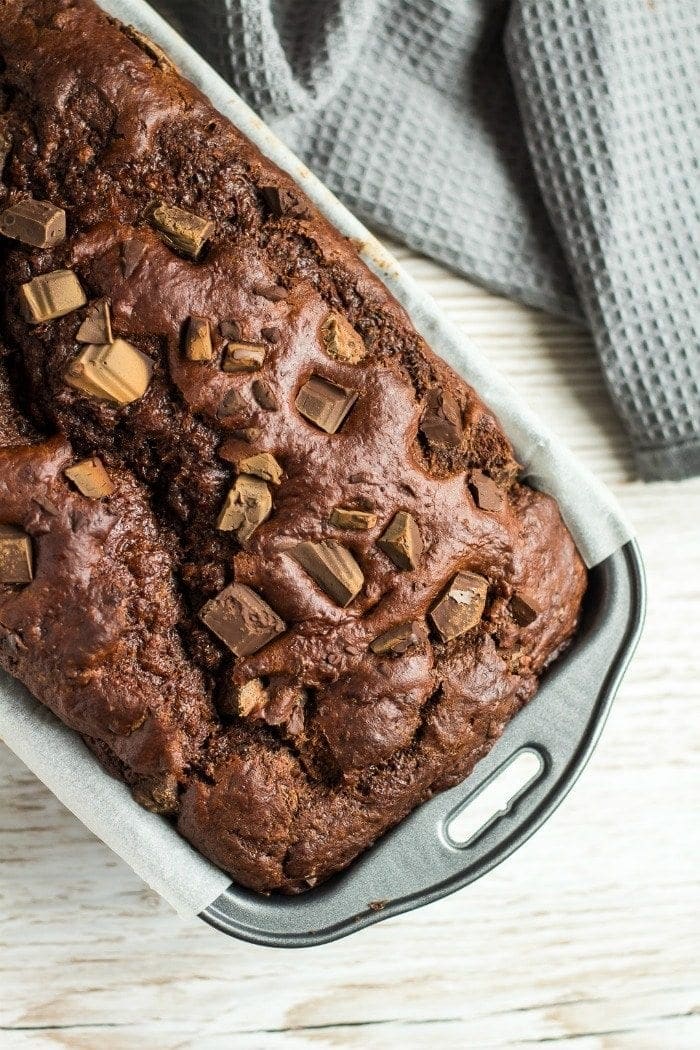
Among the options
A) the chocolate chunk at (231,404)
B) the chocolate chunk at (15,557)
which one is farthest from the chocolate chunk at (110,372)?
the chocolate chunk at (15,557)

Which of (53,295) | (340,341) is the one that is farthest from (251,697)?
(53,295)

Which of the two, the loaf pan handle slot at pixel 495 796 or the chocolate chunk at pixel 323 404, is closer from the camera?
the chocolate chunk at pixel 323 404

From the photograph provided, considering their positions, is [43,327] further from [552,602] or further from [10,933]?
[10,933]

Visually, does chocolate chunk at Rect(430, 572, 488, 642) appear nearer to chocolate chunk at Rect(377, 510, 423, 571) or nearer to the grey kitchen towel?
chocolate chunk at Rect(377, 510, 423, 571)

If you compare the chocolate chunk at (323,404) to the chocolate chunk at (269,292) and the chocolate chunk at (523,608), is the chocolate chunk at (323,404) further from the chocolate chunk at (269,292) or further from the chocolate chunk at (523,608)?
the chocolate chunk at (523,608)

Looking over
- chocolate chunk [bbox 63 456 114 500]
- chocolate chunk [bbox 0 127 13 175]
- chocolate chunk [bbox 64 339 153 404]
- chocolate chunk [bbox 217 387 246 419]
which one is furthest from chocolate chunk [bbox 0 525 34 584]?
chocolate chunk [bbox 0 127 13 175]
